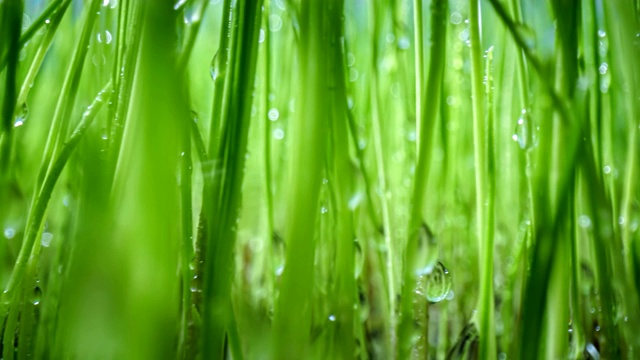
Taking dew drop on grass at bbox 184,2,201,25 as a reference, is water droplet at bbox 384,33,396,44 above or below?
above

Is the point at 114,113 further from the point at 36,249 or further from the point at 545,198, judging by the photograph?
the point at 545,198

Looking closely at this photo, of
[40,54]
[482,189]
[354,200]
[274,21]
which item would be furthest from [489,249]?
[40,54]

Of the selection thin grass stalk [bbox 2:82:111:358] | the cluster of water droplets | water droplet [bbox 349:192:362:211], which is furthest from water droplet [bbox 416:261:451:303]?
thin grass stalk [bbox 2:82:111:358]

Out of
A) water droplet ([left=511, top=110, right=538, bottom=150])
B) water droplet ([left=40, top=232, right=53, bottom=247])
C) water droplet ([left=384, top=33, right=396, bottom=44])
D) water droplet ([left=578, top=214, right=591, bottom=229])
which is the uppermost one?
water droplet ([left=384, top=33, right=396, bottom=44])

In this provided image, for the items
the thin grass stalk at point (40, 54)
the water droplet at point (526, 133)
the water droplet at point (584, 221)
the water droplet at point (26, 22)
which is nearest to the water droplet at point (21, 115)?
the thin grass stalk at point (40, 54)

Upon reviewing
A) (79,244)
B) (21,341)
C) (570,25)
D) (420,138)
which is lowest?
(21,341)

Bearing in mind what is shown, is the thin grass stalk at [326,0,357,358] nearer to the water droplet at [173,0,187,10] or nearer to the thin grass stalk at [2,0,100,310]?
the water droplet at [173,0,187,10]

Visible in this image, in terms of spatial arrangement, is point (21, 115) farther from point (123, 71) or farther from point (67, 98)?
point (123, 71)

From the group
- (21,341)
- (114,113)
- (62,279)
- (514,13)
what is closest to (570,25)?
(514,13)

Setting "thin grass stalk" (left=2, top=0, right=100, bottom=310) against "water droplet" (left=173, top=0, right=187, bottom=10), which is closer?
"water droplet" (left=173, top=0, right=187, bottom=10)

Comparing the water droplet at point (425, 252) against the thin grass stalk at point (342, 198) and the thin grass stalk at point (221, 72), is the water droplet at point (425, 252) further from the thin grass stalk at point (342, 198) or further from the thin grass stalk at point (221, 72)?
the thin grass stalk at point (221, 72)
